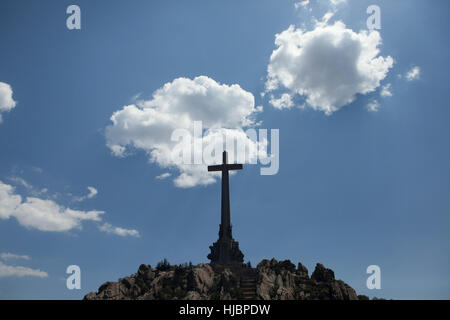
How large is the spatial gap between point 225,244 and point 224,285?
32.4ft

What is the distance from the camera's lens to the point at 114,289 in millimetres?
32469

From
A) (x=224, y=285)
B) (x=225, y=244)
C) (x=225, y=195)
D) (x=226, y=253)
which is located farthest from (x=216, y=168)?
(x=224, y=285)

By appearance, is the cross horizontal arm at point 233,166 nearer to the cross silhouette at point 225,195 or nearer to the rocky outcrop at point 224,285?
the cross silhouette at point 225,195

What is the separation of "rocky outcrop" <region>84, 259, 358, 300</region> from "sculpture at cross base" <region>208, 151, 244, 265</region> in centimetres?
484

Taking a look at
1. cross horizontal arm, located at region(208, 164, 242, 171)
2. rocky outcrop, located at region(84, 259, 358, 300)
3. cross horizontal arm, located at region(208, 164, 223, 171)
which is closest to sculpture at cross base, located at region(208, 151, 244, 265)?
cross horizontal arm, located at region(208, 164, 242, 171)

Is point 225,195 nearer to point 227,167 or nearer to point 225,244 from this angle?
point 227,167

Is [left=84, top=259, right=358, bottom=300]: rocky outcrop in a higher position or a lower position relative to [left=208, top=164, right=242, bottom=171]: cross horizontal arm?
lower

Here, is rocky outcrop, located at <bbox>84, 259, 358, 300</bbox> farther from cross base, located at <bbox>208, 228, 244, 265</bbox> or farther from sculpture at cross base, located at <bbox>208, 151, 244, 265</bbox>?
sculpture at cross base, located at <bbox>208, 151, 244, 265</bbox>

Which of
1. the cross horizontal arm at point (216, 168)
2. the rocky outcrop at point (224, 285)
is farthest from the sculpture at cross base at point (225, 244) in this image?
the rocky outcrop at point (224, 285)

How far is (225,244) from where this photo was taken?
4209cm

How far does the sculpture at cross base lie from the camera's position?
41781 millimetres

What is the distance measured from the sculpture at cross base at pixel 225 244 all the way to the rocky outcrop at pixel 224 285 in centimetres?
484
